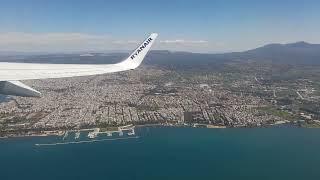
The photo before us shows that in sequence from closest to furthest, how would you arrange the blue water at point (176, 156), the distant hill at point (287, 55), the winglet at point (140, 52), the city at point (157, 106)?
the winglet at point (140, 52) < the blue water at point (176, 156) < the city at point (157, 106) < the distant hill at point (287, 55)

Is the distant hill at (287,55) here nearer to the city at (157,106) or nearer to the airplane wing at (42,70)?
the city at (157,106)

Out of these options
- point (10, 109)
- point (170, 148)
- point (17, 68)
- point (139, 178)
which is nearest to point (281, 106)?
point (170, 148)

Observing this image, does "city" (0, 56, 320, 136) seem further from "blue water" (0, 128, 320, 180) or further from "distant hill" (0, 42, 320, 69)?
"distant hill" (0, 42, 320, 69)

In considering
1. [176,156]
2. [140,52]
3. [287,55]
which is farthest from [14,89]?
[287,55]

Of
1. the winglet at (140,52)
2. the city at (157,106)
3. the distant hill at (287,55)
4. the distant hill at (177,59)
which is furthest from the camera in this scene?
the distant hill at (287,55)

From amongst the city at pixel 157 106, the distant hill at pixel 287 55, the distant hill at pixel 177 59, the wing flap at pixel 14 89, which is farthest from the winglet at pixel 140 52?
the distant hill at pixel 287 55

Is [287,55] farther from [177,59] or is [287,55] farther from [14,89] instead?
[14,89]
